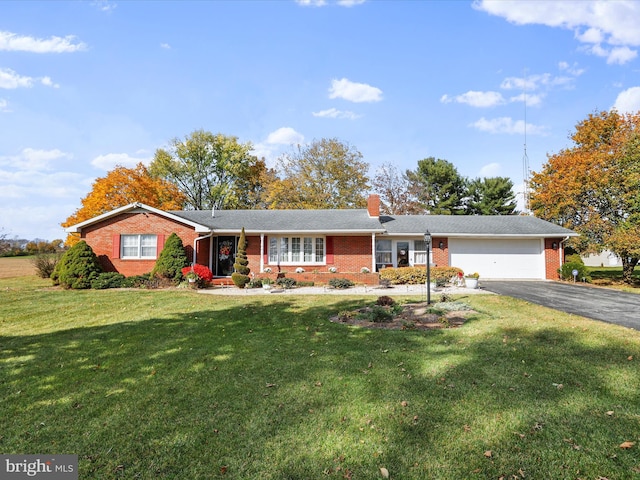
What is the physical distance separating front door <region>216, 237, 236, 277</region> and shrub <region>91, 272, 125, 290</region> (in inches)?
207

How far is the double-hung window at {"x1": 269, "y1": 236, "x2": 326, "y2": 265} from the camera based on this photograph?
19406mm

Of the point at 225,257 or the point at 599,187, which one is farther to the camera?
the point at 599,187

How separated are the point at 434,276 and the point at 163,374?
50.3 ft

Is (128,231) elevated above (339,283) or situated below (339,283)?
above

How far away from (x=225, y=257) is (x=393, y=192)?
79.5 feet

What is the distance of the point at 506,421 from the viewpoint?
3588 millimetres

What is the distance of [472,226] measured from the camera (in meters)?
21.2

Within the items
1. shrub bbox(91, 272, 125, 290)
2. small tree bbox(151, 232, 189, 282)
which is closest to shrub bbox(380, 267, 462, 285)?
small tree bbox(151, 232, 189, 282)

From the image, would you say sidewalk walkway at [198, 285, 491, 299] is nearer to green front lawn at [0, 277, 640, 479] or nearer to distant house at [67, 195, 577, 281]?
distant house at [67, 195, 577, 281]

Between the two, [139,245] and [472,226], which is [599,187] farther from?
[139,245]

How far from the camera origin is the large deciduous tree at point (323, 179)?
3469 centimetres

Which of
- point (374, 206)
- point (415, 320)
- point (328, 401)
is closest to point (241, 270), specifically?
point (374, 206)

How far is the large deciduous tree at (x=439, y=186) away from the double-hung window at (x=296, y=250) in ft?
76.7

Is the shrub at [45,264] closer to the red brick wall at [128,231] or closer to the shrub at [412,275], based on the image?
the red brick wall at [128,231]
